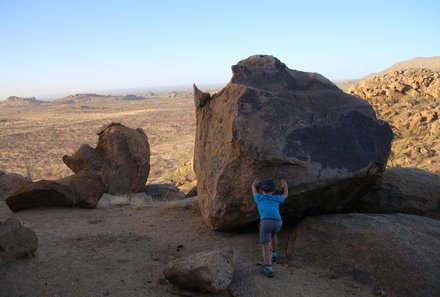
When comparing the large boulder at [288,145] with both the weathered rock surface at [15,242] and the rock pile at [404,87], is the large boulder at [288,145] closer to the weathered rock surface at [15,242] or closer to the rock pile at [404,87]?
the weathered rock surface at [15,242]

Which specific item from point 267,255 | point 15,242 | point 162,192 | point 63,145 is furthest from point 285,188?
point 63,145

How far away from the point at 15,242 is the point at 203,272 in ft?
7.99

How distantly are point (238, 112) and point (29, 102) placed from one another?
11053cm

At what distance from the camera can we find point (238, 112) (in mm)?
5910

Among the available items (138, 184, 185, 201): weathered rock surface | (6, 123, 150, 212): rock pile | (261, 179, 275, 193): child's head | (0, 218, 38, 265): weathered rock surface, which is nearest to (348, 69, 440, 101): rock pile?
(138, 184, 185, 201): weathered rock surface

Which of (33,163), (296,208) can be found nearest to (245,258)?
(296,208)

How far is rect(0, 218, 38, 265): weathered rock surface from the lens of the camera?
4.98 metres

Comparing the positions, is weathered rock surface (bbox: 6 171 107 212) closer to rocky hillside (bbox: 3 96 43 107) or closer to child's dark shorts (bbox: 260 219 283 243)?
child's dark shorts (bbox: 260 219 283 243)

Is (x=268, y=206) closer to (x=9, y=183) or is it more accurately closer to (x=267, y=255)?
(x=267, y=255)

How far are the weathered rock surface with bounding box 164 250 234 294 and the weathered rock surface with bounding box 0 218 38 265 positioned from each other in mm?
1833

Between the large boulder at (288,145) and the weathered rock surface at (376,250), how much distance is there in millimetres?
441

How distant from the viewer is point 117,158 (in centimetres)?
1204

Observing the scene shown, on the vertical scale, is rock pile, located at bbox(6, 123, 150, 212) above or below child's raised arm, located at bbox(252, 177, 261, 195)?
below

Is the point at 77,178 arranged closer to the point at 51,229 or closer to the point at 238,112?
the point at 51,229
